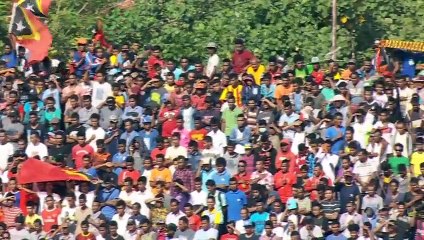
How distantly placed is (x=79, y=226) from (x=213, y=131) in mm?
3039

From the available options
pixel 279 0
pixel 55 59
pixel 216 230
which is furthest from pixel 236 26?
pixel 216 230

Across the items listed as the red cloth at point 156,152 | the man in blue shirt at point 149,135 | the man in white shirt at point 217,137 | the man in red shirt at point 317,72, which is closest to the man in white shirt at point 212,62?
the man in red shirt at point 317,72

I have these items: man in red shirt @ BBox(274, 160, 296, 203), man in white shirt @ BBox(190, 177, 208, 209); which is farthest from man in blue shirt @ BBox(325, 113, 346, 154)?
man in white shirt @ BBox(190, 177, 208, 209)

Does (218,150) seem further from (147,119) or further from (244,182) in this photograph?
(147,119)

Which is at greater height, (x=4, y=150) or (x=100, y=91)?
(x=100, y=91)

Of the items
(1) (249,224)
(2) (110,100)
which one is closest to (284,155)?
(1) (249,224)

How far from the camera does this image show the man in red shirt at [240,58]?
34.2 m

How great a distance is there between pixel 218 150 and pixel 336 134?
6.38ft

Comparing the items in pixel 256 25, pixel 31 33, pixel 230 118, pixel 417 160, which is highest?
pixel 31 33

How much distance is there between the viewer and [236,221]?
2947cm

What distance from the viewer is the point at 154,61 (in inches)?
1367

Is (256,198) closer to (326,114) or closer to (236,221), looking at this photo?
(236,221)

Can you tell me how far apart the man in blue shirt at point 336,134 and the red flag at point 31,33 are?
6815mm

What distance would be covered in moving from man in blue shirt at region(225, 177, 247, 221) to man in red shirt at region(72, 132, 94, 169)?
2.86 m
